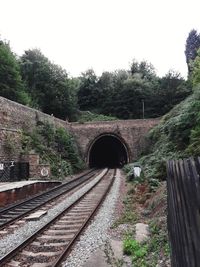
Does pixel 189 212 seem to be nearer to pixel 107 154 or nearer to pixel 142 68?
pixel 107 154

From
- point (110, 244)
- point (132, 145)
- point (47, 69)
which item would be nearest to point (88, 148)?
point (132, 145)

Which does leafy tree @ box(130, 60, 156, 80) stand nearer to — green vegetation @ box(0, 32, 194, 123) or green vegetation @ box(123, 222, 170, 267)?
green vegetation @ box(0, 32, 194, 123)

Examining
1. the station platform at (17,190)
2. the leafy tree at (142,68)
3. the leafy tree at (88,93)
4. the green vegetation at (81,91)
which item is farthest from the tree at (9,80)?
the leafy tree at (142,68)

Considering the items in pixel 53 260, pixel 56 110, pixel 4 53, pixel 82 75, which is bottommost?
pixel 53 260

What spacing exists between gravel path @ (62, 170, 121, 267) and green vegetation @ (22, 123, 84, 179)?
13562 millimetres

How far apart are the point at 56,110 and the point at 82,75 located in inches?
771

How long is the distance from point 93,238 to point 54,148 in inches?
841

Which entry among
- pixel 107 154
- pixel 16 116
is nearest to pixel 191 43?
pixel 107 154

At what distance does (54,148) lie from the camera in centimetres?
2900

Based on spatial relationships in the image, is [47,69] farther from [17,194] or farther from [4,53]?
[17,194]

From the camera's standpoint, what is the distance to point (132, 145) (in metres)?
36.3

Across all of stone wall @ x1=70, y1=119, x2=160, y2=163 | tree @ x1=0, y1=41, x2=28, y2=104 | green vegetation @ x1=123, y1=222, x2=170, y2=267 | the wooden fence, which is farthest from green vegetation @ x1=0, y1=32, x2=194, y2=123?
the wooden fence

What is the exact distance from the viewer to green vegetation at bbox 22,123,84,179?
2506 cm

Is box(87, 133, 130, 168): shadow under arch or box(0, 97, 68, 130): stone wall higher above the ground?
box(0, 97, 68, 130): stone wall
